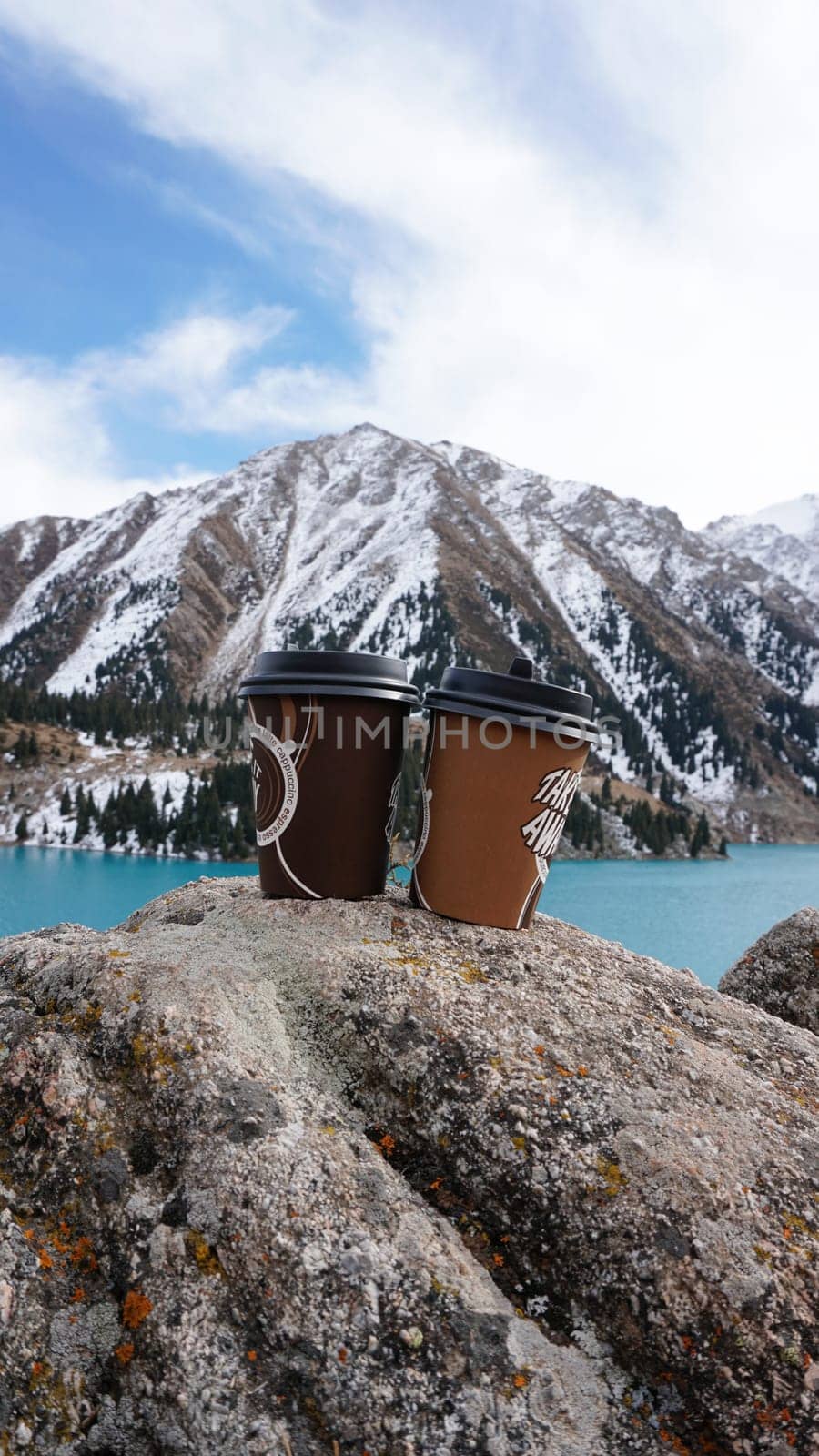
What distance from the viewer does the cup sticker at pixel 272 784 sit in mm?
3920

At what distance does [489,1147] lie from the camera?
2.66 m

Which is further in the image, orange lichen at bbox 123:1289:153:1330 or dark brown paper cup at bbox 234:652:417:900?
dark brown paper cup at bbox 234:652:417:900

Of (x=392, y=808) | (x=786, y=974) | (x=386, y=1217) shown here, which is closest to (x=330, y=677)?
(x=392, y=808)

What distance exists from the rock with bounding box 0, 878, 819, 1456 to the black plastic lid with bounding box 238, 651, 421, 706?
120cm

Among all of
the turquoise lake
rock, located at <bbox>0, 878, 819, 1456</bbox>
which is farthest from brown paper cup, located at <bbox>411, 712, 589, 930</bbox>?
the turquoise lake

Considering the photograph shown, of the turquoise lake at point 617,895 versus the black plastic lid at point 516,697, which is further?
the turquoise lake at point 617,895

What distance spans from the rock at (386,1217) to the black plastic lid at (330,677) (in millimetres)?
1199

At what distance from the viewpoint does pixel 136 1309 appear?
220 centimetres

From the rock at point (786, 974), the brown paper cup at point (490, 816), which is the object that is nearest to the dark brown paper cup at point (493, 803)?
the brown paper cup at point (490, 816)

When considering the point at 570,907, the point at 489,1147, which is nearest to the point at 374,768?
the point at 489,1147

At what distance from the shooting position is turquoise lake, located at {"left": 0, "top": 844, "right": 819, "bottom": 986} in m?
57.9

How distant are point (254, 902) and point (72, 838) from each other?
116200mm

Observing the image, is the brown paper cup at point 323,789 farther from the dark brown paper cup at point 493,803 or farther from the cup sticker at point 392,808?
the dark brown paper cup at point 493,803

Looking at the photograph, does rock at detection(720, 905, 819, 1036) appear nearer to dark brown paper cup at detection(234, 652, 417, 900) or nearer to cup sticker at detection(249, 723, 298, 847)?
dark brown paper cup at detection(234, 652, 417, 900)
